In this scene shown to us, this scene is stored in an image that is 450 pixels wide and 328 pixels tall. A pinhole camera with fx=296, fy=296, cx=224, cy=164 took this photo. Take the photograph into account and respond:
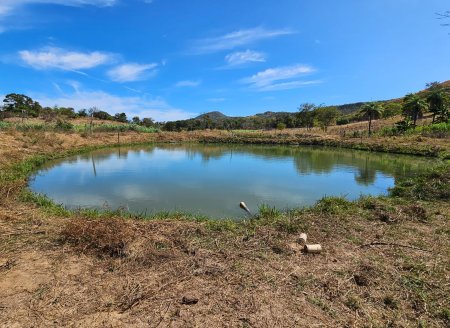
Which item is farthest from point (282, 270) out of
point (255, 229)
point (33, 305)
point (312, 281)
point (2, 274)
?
point (2, 274)

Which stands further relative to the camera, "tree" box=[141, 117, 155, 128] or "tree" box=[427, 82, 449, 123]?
"tree" box=[141, 117, 155, 128]

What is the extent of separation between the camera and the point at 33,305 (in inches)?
138

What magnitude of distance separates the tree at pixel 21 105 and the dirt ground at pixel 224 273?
61.2 m

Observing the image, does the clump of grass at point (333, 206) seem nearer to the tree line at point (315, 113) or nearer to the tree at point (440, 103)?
the tree line at point (315, 113)

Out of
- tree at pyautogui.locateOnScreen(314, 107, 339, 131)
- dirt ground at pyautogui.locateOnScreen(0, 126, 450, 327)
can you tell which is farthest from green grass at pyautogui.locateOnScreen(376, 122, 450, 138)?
dirt ground at pyautogui.locateOnScreen(0, 126, 450, 327)

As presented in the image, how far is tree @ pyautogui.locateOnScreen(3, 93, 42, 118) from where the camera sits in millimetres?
56384

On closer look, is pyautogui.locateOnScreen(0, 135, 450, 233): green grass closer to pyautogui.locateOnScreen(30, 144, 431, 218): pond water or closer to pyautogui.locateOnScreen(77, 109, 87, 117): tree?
pyautogui.locateOnScreen(30, 144, 431, 218): pond water

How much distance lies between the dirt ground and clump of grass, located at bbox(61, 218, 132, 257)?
0.02 m

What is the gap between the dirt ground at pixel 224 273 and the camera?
11.0 feet

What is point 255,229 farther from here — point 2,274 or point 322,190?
point 322,190

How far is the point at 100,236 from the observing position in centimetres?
503

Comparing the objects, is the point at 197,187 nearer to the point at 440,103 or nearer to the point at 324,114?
the point at 440,103

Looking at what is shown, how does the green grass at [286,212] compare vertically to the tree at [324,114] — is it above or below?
below

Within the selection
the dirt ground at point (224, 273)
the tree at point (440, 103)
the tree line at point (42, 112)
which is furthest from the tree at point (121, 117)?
the dirt ground at point (224, 273)
